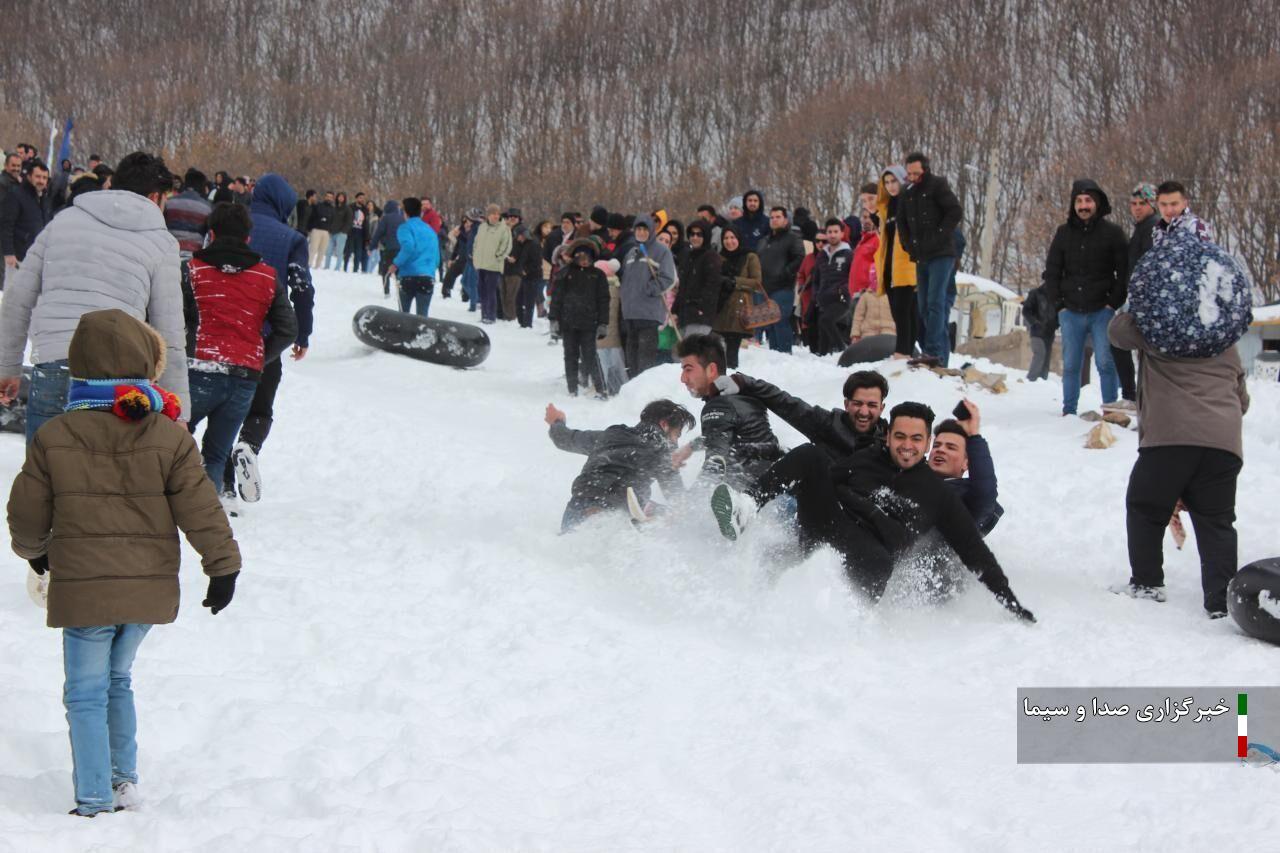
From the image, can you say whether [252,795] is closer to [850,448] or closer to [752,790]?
[752,790]

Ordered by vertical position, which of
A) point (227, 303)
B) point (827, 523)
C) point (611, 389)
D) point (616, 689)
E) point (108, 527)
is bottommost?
point (611, 389)

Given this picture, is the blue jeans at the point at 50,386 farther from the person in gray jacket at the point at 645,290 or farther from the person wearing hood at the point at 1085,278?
the person in gray jacket at the point at 645,290

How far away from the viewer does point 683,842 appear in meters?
3.48

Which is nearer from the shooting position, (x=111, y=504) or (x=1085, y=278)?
(x=111, y=504)

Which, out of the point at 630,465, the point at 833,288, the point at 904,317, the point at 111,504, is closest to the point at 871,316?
the point at 833,288

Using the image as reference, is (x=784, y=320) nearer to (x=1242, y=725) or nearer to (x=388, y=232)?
(x=388, y=232)

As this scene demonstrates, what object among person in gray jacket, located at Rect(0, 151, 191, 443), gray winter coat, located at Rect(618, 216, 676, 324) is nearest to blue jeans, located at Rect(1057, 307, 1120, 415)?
gray winter coat, located at Rect(618, 216, 676, 324)

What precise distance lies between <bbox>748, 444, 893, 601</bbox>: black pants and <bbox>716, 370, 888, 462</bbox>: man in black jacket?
0.56 metres

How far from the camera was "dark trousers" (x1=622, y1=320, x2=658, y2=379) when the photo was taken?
40.2 feet

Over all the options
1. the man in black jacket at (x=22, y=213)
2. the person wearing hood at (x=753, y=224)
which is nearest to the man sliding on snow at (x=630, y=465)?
the person wearing hood at (x=753, y=224)

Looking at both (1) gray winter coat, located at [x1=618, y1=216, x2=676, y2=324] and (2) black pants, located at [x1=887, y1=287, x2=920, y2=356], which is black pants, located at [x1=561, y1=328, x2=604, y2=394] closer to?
(1) gray winter coat, located at [x1=618, y1=216, x2=676, y2=324]

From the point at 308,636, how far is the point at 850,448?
2885 millimetres

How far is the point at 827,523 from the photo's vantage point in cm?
554

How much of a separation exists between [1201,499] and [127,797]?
461 cm
